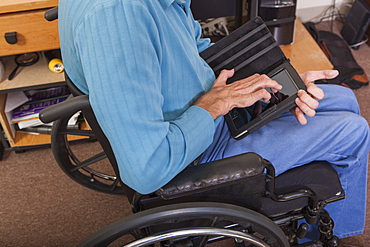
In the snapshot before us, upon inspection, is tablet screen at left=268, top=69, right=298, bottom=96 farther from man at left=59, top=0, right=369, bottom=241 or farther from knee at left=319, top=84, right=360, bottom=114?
knee at left=319, top=84, right=360, bottom=114

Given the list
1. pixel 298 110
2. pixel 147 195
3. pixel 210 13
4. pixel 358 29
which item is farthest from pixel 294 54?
pixel 147 195

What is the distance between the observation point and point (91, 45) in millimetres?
764

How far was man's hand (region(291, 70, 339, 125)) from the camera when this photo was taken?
1.05 metres

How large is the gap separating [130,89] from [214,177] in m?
0.28

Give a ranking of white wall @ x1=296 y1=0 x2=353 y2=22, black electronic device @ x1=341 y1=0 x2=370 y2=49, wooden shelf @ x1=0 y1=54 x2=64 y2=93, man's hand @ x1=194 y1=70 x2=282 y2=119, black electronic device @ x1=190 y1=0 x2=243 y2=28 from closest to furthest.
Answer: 1. man's hand @ x1=194 y1=70 x2=282 y2=119
2. wooden shelf @ x1=0 y1=54 x2=64 y2=93
3. black electronic device @ x1=190 y1=0 x2=243 y2=28
4. black electronic device @ x1=341 y1=0 x2=370 y2=49
5. white wall @ x1=296 y1=0 x2=353 y2=22

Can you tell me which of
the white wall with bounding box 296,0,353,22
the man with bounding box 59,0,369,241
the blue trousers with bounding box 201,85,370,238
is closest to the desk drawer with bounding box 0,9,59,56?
the man with bounding box 59,0,369,241

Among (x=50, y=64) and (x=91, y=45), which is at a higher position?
(x=91, y=45)

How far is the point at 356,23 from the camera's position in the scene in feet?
7.79

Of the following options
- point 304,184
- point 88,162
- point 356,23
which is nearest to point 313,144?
point 304,184

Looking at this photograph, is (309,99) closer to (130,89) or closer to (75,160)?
(130,89)

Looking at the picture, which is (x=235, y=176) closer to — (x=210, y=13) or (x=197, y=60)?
(x=197, y=60)

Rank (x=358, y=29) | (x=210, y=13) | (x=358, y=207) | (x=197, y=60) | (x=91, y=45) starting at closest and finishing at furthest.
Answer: (x=91, y=45)
(x=197, y=60)
(x=358, y=207)
(x=210, y=13)
(x=358, y=29)

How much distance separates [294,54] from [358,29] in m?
0.63

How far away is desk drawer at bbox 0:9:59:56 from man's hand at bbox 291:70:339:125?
0.93m
